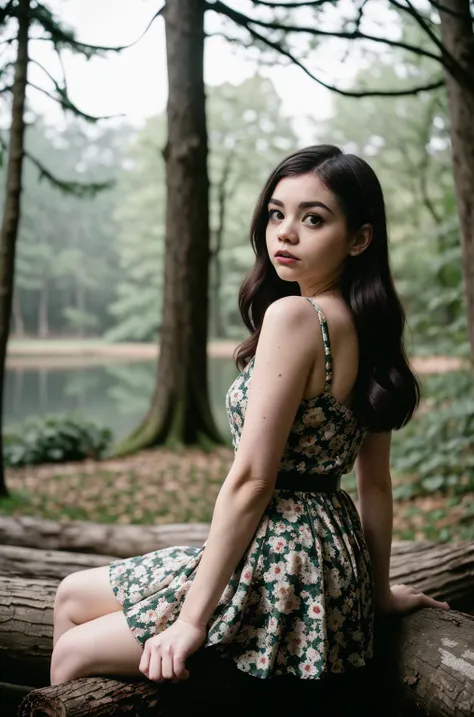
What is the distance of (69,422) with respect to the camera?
7.27 metres

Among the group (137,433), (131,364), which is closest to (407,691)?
(137,433)

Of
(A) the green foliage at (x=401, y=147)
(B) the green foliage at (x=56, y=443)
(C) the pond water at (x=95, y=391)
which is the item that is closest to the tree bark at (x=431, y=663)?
A: (B) the green foliage at (x=56, y=443)

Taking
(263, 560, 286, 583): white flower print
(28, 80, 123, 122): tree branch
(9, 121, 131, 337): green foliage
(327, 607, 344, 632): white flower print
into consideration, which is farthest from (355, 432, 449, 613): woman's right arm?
(9, 121, 131, 337): green foliage

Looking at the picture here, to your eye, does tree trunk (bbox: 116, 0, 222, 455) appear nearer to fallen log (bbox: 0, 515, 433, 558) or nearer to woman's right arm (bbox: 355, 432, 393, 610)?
fallen log (bbox: 0, 515, 433, 558)

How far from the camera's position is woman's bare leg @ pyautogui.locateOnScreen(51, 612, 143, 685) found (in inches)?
62.5

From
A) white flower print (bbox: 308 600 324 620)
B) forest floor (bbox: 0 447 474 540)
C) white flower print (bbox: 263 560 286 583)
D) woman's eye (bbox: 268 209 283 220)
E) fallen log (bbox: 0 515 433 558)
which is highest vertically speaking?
woman's eye (bbox: 268 209 283 220)

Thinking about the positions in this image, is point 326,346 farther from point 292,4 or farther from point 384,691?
point 292,4

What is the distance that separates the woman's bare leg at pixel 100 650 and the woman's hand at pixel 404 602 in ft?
2.44

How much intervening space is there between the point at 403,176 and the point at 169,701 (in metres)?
17.7

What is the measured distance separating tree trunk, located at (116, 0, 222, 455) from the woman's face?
508cm

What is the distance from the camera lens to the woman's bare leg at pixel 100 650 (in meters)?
1.59

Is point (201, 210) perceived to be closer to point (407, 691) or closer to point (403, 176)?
point (407, 691)

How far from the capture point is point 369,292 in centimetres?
166

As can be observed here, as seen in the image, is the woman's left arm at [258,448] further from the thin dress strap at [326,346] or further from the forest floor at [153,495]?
the forest floor at [153,495]
